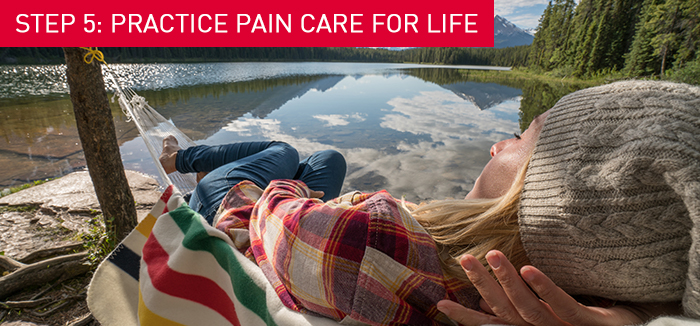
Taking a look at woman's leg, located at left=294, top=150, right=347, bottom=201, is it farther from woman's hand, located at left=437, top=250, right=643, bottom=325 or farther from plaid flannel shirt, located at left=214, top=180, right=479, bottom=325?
woman's hand, located at left=437, top=250, right=643, bottom=325

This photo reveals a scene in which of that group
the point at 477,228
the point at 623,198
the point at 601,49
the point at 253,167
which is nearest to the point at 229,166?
the point at 253,167

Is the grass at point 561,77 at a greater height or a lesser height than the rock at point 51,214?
greater

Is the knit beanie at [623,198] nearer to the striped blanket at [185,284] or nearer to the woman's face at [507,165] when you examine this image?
the woman's face at [507,165]

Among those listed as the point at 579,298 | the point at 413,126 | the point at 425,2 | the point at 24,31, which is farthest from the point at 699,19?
the point at 24,31

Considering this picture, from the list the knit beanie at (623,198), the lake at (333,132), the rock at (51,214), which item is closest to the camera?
the knit beanie at (623,198)

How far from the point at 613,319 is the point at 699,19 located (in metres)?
22.8

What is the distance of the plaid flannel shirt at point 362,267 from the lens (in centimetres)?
64

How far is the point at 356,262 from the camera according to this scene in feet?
2.15

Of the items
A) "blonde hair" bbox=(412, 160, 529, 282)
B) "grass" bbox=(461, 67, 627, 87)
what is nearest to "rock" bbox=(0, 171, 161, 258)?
"blonde hair" bbox=(412, 160, 529, 282)

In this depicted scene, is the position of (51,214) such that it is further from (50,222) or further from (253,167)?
(253,167)

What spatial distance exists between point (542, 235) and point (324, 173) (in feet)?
4.50

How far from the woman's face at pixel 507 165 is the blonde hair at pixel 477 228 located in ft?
0.20

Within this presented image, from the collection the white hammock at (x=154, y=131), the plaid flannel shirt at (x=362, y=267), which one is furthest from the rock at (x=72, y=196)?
the plaid flannel shirt at (x=362, y=267)

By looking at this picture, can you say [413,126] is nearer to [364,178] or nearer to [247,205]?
[364,178]
